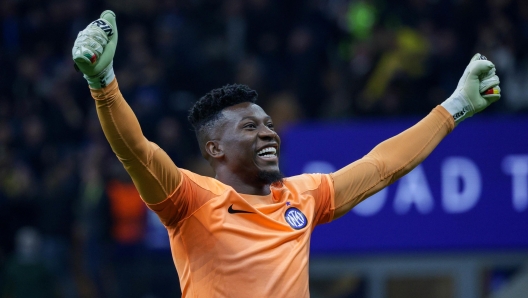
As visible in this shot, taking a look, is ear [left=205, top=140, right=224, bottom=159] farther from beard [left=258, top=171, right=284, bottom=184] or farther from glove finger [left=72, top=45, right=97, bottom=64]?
glove finger [left=72, top=45, right=97, bottom=64]

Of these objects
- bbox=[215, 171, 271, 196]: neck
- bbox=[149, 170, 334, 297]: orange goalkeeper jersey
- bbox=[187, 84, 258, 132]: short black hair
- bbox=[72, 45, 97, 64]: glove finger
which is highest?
bbox=[187, 84, 258, 132]: short black hair

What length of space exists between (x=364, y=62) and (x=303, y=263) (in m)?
6.63

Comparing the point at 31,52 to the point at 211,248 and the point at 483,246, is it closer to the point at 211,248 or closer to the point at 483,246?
the point at 483,246

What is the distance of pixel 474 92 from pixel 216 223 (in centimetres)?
157

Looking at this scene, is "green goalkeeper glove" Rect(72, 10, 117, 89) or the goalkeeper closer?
"green goalkeeper glove" Rect(72, 10, 117, 89)

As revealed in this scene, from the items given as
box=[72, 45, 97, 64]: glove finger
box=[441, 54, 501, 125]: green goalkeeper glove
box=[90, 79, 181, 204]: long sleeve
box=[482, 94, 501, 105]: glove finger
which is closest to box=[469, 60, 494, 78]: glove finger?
box=[441, 54, 501, 125]: green goalkeeper glove

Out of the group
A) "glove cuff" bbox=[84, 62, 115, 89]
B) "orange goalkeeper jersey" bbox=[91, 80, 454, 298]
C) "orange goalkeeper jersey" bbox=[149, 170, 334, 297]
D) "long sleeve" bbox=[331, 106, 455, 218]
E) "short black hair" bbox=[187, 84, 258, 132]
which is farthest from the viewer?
"long sleeve" bbox=[331, 106, 455, 218]

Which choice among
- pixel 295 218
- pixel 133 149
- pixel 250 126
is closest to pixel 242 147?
pixel 250 126

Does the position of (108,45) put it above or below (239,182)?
above

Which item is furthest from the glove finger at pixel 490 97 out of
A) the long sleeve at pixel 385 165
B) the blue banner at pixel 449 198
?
the blue banner at pixel 449 198

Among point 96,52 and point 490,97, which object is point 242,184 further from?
point 490,97

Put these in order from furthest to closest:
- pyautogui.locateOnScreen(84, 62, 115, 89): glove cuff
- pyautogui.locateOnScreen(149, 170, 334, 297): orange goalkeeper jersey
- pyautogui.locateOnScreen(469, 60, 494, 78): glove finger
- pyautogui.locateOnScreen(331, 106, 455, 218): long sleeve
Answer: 1. pyautogui.locateOnScreen(469, 60, 494, 78): glove finger
2. pyautogui.locateOnScreen(331, 106, 455, 218): long sleeve
3. pyautogui.locateOnScreen(149, 170, 334, 297): orange goalkeeper jersey
4. pyautogui.locateOnScreen(84, 62, 115, 89): glove cuff

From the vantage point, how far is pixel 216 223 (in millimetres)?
3803

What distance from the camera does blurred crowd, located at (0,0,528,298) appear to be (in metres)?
9.84
